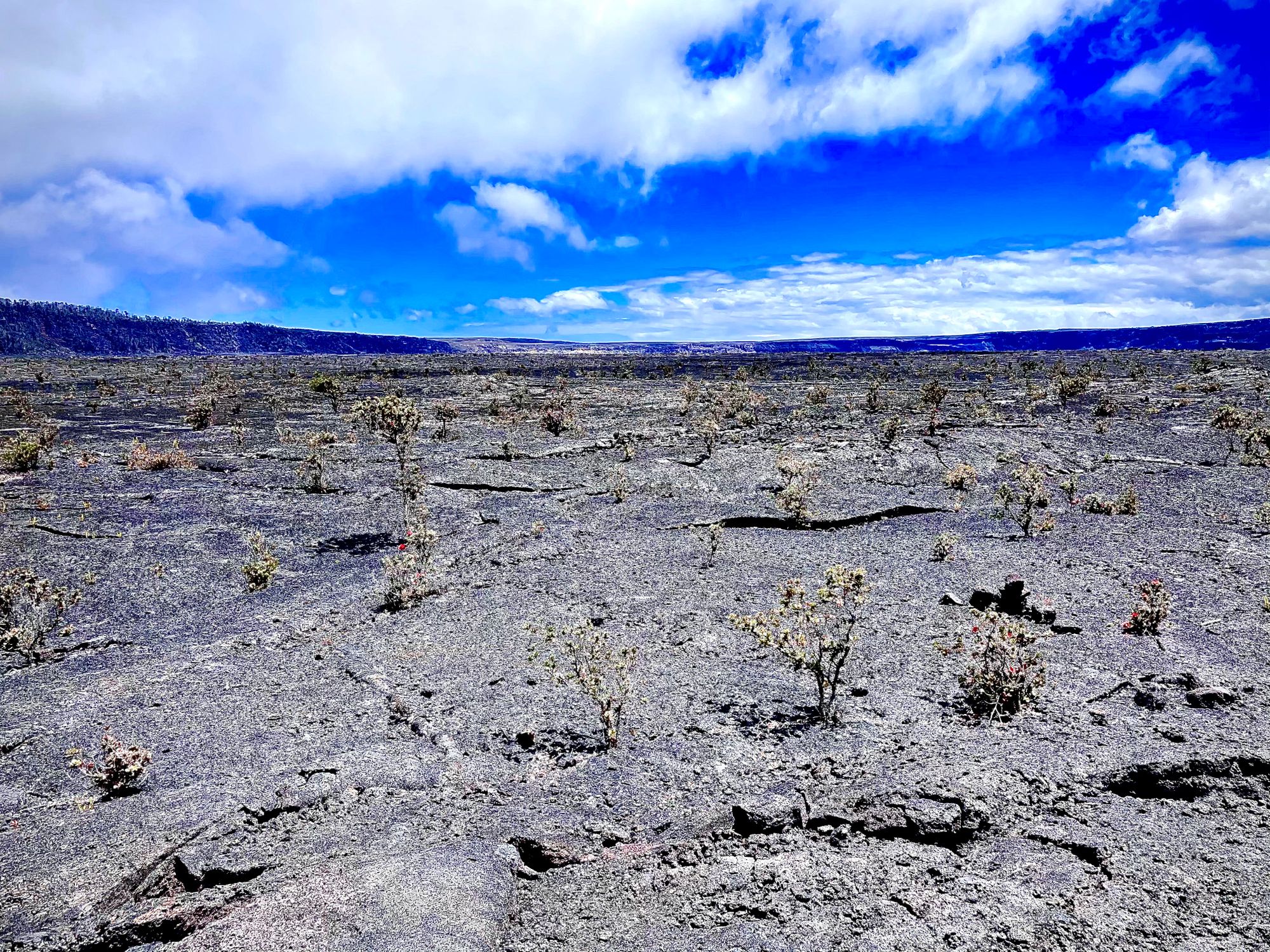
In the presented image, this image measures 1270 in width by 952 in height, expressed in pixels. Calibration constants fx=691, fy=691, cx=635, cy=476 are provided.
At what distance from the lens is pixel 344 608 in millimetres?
9781

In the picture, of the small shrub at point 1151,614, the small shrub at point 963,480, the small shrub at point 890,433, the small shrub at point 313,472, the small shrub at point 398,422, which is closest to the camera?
the small shrub at point 1151,614

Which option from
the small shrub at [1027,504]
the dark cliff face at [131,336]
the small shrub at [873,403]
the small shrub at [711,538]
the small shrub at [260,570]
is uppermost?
the dark cliff face at [131,336]

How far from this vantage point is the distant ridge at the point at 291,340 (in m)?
115

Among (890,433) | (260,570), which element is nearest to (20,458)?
(260,570)

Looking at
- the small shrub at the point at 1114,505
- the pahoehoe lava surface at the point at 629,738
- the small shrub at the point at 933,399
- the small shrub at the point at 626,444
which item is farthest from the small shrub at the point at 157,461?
the small shrub at the point at 933,399

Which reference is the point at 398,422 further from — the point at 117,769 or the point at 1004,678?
the point at 1004,678

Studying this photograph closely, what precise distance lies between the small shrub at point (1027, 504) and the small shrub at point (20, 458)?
22393 millimetres

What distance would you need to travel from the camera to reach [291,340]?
153 metres

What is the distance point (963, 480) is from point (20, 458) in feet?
74.2

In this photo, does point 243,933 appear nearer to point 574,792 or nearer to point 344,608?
point 574,792

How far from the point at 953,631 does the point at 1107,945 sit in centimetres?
470

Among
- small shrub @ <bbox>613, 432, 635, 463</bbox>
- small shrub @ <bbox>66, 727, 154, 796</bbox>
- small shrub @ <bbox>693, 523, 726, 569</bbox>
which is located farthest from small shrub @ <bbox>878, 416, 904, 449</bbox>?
small shrub @ <bbox>66, 727, 154, 796</bbox>

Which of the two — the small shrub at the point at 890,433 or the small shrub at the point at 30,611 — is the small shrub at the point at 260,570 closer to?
the small shrub at the point at 30,611

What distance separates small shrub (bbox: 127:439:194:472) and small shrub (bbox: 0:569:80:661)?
8296 mm
